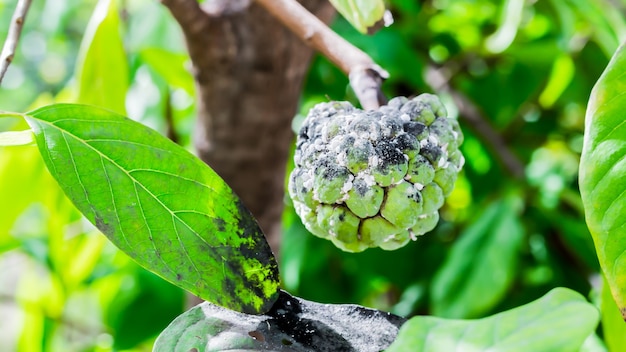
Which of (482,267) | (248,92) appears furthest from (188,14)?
(482,267)

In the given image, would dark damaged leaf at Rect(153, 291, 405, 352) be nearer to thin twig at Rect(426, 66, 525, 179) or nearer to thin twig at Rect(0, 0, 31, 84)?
thin twig at Rect(0, 0, 31, 84)

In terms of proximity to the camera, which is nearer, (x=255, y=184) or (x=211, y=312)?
(x=211, y=312)

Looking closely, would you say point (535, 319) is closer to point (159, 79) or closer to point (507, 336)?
point (507, 336)

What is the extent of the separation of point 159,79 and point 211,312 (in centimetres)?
95

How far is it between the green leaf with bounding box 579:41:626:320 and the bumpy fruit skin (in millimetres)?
117

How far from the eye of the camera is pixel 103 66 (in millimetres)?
915

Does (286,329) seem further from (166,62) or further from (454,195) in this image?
(454,195)

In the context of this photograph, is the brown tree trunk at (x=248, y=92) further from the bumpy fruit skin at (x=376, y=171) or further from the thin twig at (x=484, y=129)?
the thin twig at (x=484, y=129)

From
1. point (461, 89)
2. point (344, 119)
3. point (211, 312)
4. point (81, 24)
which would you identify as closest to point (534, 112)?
point (461, 89)

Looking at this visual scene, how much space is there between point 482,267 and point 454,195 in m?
0.53

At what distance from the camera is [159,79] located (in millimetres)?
1342

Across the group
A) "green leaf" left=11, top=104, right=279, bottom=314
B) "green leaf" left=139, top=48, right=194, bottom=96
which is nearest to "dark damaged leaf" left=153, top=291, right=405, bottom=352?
"green leaf" left=11, top=104, right=279, bottom=314

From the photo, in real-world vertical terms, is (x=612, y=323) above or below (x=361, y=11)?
below

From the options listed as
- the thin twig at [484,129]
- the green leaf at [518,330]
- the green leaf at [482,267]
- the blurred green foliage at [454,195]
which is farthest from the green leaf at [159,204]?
the thin twig at [484,129]
